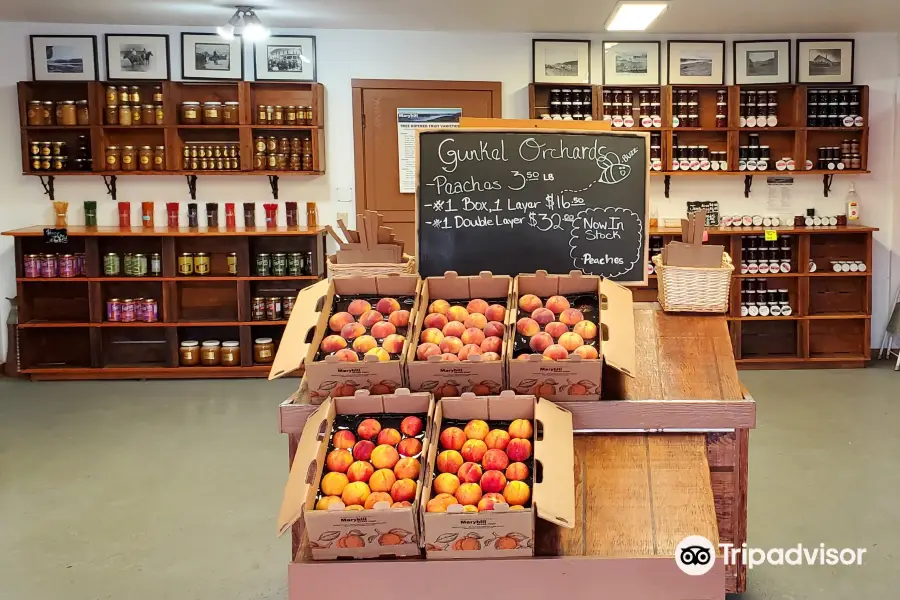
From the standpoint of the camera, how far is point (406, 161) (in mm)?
6879

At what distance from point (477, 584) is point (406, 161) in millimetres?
5367

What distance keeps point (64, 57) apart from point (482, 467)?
595 cm

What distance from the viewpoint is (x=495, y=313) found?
92.4 inches

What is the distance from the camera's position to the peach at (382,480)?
6.10 ft

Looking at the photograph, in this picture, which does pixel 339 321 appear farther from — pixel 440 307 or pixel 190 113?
pixel 190 113

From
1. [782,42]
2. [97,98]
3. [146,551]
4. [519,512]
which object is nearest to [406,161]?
[97,98]

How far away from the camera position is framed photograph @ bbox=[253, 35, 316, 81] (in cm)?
667

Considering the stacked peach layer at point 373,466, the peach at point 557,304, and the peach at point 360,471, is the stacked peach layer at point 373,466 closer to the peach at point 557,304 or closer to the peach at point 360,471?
the peach at point 360,471

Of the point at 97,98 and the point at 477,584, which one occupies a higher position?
the point at 97,98

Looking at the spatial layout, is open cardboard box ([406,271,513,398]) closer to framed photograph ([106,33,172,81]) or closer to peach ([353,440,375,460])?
peach ([353,440,375,460])

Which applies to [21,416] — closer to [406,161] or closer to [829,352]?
[406,161]

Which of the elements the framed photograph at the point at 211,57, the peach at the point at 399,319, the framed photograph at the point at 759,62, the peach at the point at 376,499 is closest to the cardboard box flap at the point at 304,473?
the peach at the point at 376,499

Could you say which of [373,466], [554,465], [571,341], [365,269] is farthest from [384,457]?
[365,269]

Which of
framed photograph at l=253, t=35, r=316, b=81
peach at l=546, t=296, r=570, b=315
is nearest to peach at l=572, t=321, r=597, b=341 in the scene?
peach at l=546, t=296, r=570, b=315
